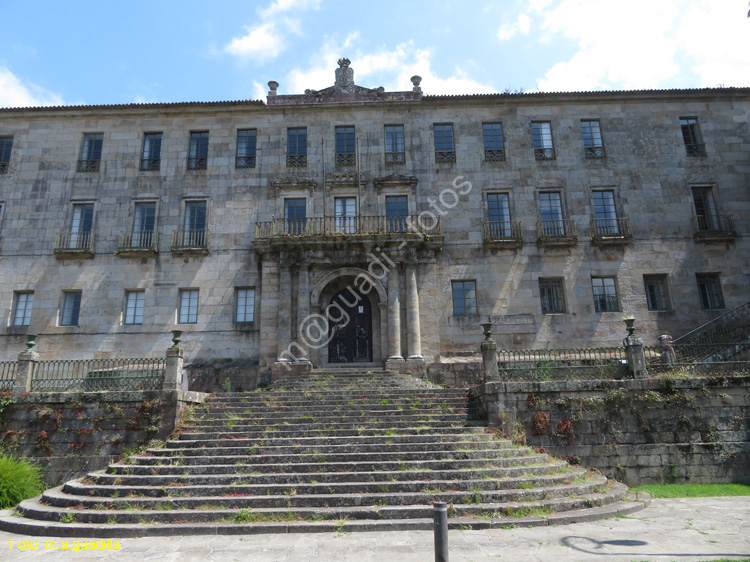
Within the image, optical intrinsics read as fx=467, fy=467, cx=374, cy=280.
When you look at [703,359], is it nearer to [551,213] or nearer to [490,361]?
[490,361]

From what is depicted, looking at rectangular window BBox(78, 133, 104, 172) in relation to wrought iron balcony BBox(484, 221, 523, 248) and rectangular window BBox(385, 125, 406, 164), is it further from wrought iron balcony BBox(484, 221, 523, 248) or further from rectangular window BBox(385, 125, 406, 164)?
wrought iron balcony BBox(484, 221, 523, 248)

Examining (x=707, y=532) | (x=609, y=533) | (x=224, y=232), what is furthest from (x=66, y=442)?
(x=707, y=532)

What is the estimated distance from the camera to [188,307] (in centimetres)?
1912

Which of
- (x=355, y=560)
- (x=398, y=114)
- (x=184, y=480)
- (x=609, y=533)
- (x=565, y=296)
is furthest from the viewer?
(x=398, y=114)

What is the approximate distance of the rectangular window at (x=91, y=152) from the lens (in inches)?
809

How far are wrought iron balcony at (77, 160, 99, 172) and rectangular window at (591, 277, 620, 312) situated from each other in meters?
21.8

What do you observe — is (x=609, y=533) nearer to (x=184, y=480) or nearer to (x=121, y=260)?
(x=184, y=480)

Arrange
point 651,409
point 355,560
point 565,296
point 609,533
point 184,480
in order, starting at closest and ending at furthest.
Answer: point 355,560
point 609,533
point 184,480
point 651,409
point 565,296

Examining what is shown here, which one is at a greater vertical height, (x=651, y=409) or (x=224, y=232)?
(x=224, y=232)

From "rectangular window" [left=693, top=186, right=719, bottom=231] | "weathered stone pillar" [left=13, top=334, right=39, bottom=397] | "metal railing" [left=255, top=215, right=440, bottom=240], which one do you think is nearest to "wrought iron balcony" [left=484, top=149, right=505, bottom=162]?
"metal railing" [left=255, top=215, right=440, bottom=240]

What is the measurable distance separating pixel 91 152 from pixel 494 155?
17.9 meters

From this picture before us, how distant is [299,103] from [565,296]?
46.7 feet

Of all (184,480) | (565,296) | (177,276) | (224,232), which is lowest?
(184,480)

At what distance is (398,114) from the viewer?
20.9 meters
